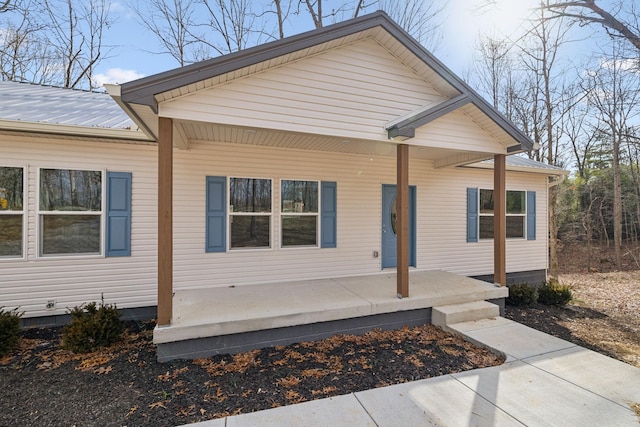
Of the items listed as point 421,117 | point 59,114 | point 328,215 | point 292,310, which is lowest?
point 292,310

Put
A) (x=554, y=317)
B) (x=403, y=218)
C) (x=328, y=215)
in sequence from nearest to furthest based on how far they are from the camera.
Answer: (x=403, y=218) → (x=554, y=317) → (x=328, y=215)

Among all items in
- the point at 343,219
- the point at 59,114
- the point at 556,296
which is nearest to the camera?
the point at 59,114

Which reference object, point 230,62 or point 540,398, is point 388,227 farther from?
point 230,62

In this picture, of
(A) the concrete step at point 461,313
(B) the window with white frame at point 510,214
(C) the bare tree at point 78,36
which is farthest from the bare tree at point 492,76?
(C) the bare tree at point 78,36

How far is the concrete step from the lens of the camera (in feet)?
15.3

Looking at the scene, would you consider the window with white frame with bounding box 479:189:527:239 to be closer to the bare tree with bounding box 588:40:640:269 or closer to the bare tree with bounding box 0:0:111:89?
the bare tree with bounding box 588:40:640:269

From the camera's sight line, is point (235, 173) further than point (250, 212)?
No

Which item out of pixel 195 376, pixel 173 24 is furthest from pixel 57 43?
pixel 195 376

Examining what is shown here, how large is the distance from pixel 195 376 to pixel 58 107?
567 centimetres

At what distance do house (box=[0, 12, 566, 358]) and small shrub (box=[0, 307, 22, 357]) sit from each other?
0.77 meters

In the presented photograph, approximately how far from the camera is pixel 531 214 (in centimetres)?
828

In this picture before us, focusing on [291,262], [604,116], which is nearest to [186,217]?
[291,262]

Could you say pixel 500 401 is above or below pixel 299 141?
below

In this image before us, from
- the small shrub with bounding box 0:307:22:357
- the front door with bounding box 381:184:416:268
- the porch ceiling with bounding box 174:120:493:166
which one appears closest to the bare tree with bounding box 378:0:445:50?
the porch ceiling with bounding box 174:120:493:166
